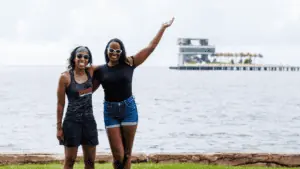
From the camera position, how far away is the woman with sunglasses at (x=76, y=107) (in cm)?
651

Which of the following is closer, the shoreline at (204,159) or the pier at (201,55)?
the shoreline at (204,159)

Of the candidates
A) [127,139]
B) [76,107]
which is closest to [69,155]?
[76,107]

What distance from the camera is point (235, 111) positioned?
151 ft

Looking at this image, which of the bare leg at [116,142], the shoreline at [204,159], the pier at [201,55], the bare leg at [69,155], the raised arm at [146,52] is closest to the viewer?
the bare leg at [69,155]

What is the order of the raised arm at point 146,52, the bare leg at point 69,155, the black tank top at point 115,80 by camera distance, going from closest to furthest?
1. the bare leg at point 69,155
2. the black tank top at point 115,80
3. the raised arm at point 146,52

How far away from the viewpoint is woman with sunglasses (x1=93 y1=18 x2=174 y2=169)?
22.1 feet

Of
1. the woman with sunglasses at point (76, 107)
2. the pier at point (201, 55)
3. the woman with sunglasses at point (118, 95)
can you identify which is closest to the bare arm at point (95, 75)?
the woman with sunglasses at point (118, 95)

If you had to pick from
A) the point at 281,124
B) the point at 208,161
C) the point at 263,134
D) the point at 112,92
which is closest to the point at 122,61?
the point at 112,92

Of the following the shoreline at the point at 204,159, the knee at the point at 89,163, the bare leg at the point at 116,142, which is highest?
the bare leg at the point at 116,142

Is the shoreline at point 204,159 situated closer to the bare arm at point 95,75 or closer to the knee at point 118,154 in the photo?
the knee at point 118,154

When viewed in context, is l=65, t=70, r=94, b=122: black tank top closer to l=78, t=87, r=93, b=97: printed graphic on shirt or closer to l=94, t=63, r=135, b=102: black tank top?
l=78, t=87, r=93, b=97: printed graphic on shirt

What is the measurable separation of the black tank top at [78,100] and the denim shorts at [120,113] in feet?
1.06

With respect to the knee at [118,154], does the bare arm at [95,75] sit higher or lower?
higher

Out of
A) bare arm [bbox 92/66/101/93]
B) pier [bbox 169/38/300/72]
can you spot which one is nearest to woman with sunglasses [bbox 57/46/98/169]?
bare arm [bbox 92/66/101/93]
